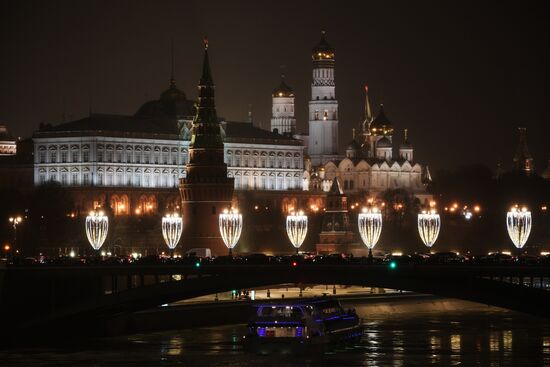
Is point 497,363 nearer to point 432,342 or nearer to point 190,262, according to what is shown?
point 432,342

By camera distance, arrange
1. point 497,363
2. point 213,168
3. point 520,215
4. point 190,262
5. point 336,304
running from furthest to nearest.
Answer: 1. point 213,168
2. point 520,215
3. point 190,262
4. point 336,304
5. point 497,363

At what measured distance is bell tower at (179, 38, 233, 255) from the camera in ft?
626

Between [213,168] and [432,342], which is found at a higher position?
[213,168]

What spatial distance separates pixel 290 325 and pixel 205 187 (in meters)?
84.6

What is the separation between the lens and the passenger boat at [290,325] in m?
109

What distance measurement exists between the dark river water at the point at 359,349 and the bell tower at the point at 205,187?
183 feet

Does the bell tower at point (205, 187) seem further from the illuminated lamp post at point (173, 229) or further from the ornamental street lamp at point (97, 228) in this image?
the ornamental street lamp at point (97, 228)

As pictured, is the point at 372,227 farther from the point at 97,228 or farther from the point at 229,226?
the point at 97,228

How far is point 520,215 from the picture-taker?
166500mm

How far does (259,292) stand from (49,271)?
4697 cm

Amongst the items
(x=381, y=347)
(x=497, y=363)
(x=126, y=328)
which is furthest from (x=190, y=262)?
(x=497, y=363)

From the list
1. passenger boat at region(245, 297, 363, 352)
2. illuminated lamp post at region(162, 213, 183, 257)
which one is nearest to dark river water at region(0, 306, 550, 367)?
passenger boat at region(245, 297, 363, 352)

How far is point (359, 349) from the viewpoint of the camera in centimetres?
11500

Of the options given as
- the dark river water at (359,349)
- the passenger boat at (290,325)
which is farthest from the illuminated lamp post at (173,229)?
the passenger boat at (290,325)
